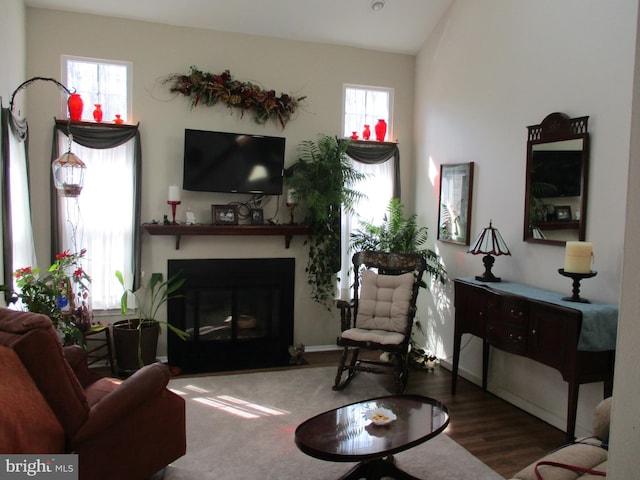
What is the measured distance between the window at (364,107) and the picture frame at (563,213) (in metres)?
2.35

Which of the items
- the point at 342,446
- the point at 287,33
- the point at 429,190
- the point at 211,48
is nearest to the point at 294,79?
the point at 287,33

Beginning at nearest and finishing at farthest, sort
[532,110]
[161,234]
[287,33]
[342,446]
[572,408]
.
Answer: [342,446]
[572,408]
[532,110]
[161,234]
[287,33]

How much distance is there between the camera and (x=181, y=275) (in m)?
4.81

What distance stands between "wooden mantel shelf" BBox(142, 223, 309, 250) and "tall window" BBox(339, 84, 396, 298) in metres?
0.60

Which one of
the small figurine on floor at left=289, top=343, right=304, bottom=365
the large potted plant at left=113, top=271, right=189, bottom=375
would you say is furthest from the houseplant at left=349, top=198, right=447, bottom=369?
the large potted plant at left=113, top=271, right=189, bottom=375

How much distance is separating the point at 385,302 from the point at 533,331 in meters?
1.41

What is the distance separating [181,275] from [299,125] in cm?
193

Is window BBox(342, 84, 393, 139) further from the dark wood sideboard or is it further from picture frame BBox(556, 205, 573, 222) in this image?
picture frame BBox(556, 205, 573, 222)

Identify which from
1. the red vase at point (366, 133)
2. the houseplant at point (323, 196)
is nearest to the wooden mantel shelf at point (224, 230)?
the houseplant at point (323, 196)

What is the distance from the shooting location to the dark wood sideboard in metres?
2.98

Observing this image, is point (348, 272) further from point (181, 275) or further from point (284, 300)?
point (181, 275)

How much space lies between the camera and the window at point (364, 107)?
211 inches

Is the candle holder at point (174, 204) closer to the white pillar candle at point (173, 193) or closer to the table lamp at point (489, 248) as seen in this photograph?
the white pillar candle at point (173, 193)

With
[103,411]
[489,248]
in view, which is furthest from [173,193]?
[489,248]
